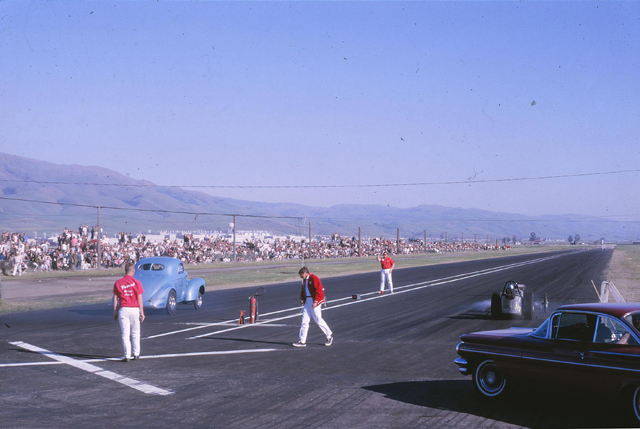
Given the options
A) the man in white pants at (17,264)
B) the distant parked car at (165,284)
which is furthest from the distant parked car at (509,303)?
the man in white pants at (17,264)

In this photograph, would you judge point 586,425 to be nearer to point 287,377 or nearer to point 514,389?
point 514,389

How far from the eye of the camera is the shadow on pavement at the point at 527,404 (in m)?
7.83

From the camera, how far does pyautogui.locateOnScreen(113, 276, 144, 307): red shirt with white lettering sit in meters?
12.4

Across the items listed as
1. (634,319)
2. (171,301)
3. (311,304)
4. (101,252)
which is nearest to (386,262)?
(171,301)

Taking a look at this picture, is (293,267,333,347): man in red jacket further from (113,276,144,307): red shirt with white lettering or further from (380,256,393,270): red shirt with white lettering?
(380,256,393,270): red shirt with white lettering

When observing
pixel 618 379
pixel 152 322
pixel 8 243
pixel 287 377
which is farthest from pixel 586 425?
pixel 8 243

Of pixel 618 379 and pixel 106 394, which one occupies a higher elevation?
pixel 618 379

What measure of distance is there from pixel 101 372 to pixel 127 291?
5.71ft

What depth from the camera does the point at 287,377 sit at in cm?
1080

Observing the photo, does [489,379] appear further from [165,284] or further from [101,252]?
[101,252]

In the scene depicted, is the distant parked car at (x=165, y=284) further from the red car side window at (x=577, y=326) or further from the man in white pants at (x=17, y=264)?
the man in white pants at (x=17, y=264)

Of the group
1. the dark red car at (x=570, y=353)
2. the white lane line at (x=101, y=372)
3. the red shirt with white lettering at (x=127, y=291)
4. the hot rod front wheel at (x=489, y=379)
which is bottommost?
the white lane line at (x=101, y=372)

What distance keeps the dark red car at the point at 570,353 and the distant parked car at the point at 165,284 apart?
1339 centimetres

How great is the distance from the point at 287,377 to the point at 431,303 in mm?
15440
